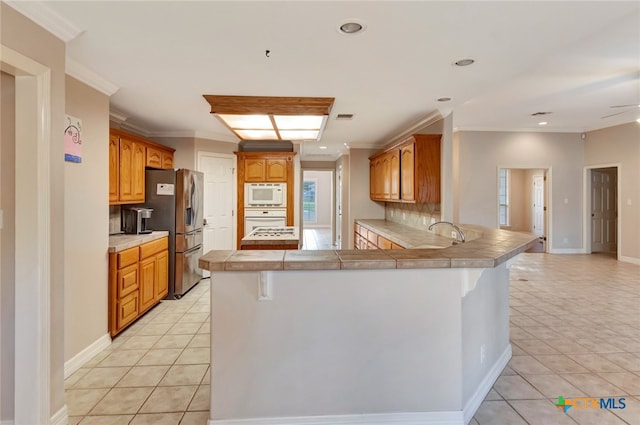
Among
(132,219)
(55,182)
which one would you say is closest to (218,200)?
(132,219)

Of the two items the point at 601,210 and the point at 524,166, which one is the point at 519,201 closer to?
the point at 601,210

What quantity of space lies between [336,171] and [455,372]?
8.27m

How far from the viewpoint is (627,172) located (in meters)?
6.39

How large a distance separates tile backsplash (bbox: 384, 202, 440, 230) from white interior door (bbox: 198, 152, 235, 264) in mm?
2947

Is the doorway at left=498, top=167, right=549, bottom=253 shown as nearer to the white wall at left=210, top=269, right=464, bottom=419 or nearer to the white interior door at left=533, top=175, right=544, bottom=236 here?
the white interior door at left=533, top=175, right=544, bottom=236

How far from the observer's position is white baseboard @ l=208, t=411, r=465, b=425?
1.85m

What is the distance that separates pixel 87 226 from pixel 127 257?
2.13 feet

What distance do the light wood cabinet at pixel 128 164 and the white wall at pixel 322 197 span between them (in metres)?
9.52

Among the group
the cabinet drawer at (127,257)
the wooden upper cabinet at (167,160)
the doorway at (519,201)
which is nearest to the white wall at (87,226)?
the cabinet drawer at (127,257)

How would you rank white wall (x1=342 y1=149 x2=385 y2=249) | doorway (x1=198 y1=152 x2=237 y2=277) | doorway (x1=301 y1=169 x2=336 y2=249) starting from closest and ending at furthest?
doorway (x1=198 y1=152 x2=237 y2=277) → white wall (x1=342 y1=149 x2=385 y2=249) → doorway (x1=301 y1=169 x2=336 y2=249)

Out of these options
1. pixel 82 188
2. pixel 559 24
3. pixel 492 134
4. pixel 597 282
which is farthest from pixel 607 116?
pixel 82 188

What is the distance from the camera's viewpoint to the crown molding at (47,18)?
1740 mm

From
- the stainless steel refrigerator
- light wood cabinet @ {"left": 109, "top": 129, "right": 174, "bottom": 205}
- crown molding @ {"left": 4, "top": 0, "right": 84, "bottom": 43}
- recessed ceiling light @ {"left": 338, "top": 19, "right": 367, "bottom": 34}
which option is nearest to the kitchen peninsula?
recessed ceiling light @ {"left": 338, "top": 19, "right": 367, "bottom": 34}

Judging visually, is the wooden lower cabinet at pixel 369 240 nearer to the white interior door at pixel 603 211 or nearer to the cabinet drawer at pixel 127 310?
the cabinet drawer at pixel 127 310
